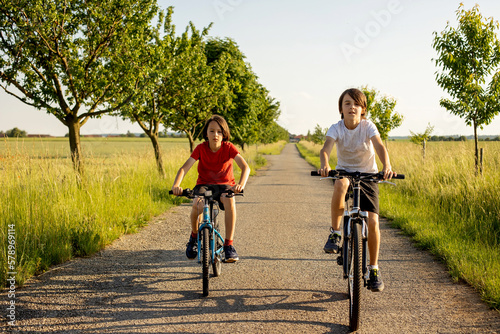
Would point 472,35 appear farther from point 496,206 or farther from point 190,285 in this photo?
point 190,285

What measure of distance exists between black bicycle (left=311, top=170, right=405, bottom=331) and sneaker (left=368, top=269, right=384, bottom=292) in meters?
0.05

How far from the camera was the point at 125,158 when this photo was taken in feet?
38.4

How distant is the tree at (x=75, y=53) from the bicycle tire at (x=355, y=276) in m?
6.60

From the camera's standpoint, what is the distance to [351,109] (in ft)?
13.0

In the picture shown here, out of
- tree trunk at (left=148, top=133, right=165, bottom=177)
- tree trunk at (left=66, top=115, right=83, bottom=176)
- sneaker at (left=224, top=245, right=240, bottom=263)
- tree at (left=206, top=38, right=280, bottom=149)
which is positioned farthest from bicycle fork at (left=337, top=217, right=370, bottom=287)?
tree at (left=206, top=38, right=280, bottom=149)

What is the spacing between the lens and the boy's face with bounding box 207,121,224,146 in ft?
15.0

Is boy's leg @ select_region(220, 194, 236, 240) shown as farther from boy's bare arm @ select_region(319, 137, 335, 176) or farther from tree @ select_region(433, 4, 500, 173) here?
tree @ select_region(433, 4, 500, 173)

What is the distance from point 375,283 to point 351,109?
1.69 metres

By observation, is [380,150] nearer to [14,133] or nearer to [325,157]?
[325,157]

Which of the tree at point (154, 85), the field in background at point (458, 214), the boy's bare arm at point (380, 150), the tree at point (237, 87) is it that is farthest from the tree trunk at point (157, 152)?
the boy's bare arm at point (380, 150)

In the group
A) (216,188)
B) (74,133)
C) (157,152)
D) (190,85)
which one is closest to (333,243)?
(216,188)

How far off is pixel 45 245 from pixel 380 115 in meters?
22.6

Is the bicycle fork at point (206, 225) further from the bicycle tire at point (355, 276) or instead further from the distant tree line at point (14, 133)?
the distant tree line at point (14, 133)

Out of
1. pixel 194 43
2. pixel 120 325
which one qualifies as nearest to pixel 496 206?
pixel 120 325
